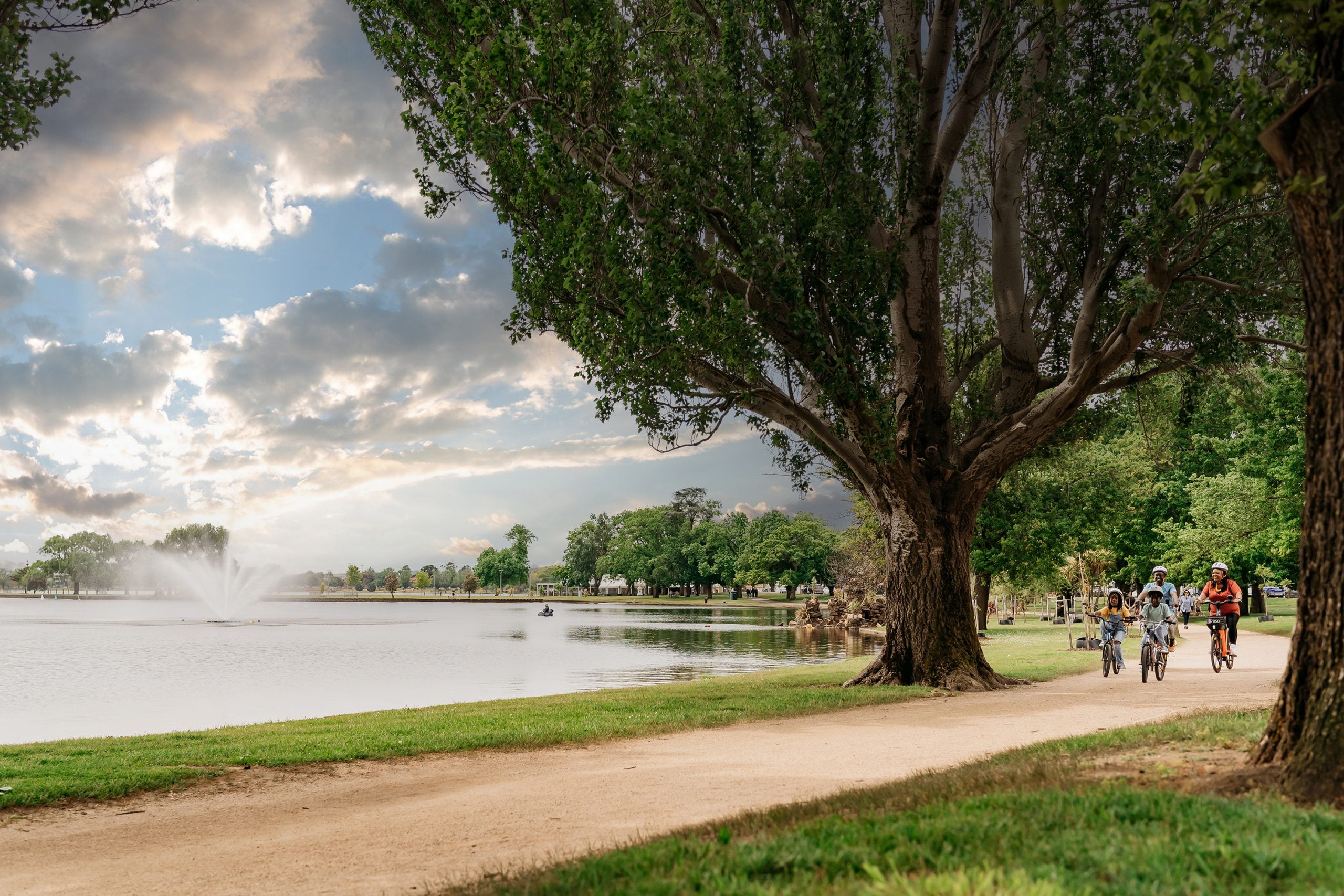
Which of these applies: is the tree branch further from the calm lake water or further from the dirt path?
the calm lake water

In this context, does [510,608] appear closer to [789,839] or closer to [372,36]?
[372,36]

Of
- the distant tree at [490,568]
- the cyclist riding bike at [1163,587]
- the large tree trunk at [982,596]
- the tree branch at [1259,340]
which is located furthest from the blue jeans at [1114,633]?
the distant tree at [490,568]

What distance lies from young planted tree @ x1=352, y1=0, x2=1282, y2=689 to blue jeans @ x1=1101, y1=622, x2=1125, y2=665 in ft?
14.1

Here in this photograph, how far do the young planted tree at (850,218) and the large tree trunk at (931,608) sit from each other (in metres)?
0.05

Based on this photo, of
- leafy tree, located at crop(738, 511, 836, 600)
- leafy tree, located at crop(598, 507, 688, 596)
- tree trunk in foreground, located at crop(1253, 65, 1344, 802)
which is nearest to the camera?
tree trunk in foreground, located at crop(1253, 65, 1344, 802)

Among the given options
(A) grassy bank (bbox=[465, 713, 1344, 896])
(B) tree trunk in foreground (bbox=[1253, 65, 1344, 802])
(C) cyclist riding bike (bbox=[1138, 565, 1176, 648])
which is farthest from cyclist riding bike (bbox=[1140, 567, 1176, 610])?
(B) tree trunk in foreground (bbox=[1253, 65, 1344, 802])

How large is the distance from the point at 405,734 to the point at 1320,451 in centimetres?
1136

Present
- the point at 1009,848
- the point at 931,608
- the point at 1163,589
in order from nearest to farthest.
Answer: the point at 1009,848
the point at 931,608
the point at 1163,589

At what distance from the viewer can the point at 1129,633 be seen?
42.2 m

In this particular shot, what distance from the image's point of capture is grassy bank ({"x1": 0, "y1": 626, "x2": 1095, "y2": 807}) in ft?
31.8

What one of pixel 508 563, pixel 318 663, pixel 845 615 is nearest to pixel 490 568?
pixel 508 563

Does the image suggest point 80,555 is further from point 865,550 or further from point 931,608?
point 931,608

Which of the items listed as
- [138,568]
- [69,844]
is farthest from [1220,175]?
[138,568]

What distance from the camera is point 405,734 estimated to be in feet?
41.8
